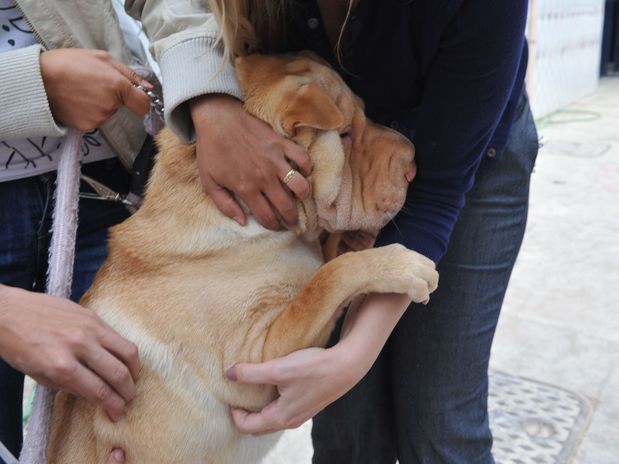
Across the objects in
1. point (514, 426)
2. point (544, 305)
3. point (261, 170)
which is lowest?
point (544, 305)

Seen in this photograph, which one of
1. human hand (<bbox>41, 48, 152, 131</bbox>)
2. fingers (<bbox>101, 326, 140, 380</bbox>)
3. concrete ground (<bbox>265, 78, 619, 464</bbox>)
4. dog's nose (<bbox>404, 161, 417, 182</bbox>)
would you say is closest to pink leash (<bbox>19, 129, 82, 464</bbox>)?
human hand (<bbox>41, 48, 152, 131</bbox>)

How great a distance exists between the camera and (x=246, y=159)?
139 cm

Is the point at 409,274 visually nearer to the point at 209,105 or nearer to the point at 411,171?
the point at 411,171

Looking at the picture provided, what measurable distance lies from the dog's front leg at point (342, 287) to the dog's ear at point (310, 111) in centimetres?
31

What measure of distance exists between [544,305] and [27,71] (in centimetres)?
296

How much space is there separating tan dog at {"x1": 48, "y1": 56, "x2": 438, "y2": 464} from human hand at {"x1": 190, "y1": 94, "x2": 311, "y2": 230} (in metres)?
0.04

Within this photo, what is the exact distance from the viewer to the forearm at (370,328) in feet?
4.44

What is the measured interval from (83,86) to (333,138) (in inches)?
23.3

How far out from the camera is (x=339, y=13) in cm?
147

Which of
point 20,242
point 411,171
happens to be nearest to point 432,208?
point 411,171

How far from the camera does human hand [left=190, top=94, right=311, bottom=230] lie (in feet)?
4.56

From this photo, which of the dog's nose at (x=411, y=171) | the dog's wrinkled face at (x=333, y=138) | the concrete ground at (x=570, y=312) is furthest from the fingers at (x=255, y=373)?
the concrete ground at (x=570, y=312)

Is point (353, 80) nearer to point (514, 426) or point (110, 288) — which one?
point (110, 288)

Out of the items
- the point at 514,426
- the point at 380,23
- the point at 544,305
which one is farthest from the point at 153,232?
the point at 544,305
